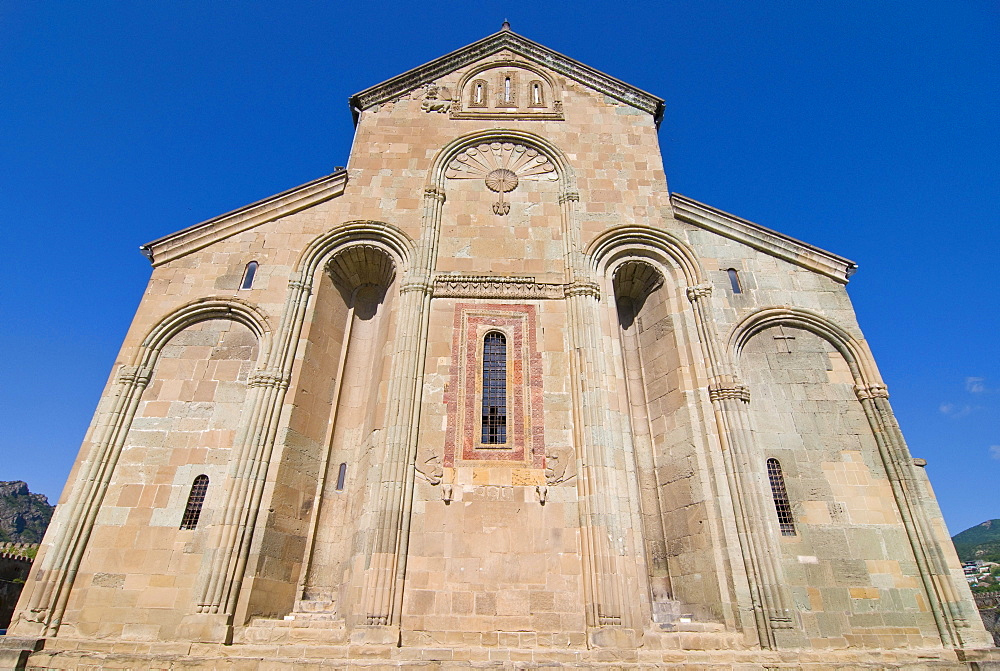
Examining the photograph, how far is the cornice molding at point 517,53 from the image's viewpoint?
1603cm

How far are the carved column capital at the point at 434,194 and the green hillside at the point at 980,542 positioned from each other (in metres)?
99.3

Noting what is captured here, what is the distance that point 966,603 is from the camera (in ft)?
33.2

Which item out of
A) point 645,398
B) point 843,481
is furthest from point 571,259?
point 843,481

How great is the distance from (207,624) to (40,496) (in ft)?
303

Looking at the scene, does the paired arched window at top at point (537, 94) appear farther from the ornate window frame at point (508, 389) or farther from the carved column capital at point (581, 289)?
the ornate window frame at point (508, 389)

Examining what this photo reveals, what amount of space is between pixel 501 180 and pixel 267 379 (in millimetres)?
7567

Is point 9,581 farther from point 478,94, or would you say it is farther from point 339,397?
point 478,94

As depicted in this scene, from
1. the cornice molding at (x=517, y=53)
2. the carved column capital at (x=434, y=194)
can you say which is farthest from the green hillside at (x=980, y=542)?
the carved column capital at (x=434, y=194)

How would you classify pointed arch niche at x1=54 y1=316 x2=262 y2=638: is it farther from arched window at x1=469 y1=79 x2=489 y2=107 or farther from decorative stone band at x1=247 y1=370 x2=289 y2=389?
arched window at x1=469 y1=79 x2=489 y2=107

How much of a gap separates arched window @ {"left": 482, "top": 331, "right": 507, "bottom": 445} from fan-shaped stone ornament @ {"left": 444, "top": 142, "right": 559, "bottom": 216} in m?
4.20

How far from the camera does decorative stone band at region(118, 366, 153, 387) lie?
11.7 meters

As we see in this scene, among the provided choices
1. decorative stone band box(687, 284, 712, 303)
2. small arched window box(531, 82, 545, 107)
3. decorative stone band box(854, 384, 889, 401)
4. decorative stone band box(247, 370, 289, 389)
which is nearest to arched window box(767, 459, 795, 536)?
decorative stone band box(854, 384, 889, 401)

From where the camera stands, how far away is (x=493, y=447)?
11031 millimetres

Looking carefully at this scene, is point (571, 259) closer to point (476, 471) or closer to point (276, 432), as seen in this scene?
point (476, 471)
